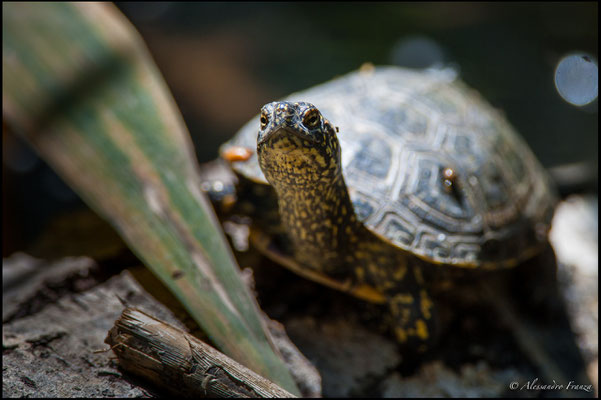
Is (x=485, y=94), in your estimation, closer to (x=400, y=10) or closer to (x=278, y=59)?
(x=400, y=10)

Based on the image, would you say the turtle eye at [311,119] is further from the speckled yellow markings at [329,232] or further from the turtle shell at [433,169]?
the turtle shell at [433,169]

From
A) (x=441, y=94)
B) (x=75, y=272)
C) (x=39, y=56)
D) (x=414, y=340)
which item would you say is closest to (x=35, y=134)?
(x=39, y=56)

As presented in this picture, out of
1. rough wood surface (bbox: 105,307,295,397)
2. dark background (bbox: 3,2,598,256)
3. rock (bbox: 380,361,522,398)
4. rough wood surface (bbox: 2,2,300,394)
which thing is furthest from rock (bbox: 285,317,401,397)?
dark background (bbox: 3,2,598,256)

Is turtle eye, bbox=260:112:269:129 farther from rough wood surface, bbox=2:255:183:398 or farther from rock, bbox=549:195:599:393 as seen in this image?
rock, bbox=549:195:599:393

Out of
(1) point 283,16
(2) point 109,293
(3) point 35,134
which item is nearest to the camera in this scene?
(3) point 35,134

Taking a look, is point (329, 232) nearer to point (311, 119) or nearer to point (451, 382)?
point (311, 119)

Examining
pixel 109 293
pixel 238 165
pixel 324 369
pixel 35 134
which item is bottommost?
pixel 324 369

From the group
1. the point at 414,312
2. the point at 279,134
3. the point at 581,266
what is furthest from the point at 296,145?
the point at 581,266
